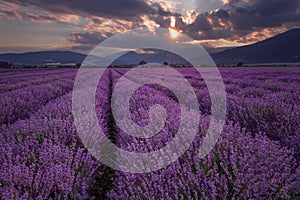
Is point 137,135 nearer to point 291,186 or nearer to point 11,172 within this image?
point 11,172

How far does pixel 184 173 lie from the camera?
6.42ft

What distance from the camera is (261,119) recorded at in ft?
11.8

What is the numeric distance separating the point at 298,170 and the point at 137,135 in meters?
1.61

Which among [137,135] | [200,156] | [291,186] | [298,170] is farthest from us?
[137,135]

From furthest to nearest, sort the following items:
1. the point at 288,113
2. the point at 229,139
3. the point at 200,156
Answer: the point at 288,113 → the point at 229,139 → the point at 200,156

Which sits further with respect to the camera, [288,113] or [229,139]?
[288,113]

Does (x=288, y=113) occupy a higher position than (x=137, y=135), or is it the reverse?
(x=288, y=113)

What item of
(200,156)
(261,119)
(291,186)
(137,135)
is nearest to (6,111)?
(137,135)

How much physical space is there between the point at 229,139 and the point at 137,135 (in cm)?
101

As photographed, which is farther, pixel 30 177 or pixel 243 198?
pixel 30 177

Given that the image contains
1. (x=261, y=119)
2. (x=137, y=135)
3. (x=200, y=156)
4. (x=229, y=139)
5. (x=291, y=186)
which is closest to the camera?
(x=291, y=186)

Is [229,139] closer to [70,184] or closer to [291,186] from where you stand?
[291,186]

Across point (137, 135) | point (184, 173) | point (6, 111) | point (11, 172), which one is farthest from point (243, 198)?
point (6, 111)

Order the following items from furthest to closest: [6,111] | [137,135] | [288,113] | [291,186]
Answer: [6,111], [288,113], [137,135], [291,186]
